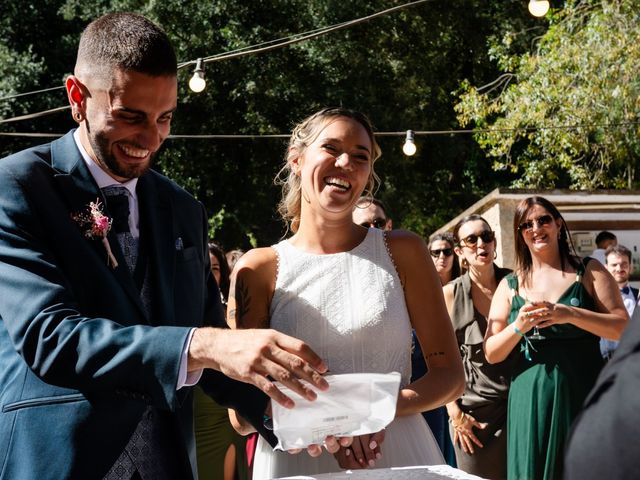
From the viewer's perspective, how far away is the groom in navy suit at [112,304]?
5.63 ft

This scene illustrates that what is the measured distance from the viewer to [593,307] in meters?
4.75

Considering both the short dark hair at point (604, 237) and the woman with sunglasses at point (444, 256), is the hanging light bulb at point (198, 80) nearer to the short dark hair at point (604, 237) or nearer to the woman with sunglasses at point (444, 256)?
the woman with sunglasses at point (444, 256)

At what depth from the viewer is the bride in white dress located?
2789mm

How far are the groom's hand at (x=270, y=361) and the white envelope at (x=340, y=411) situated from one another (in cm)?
8

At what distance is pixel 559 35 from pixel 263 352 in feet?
51.0

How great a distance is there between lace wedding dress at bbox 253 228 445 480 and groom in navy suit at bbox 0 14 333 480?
67 cm

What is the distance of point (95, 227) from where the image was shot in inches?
76.7

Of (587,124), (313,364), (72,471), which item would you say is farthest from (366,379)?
(587,124)

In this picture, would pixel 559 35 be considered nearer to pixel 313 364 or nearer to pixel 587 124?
pixel 587 124

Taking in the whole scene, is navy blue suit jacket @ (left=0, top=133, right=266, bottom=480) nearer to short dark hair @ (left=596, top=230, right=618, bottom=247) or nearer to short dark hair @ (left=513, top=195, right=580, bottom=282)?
short dark hair @ (left=513, top=195, right=580, bottom=282)

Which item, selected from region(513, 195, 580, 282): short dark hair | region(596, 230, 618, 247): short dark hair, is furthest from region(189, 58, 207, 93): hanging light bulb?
region(513, 195, 580, 282): short dark hair

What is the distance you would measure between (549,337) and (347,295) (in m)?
2.21

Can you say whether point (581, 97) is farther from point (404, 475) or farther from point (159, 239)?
point (404, 475)

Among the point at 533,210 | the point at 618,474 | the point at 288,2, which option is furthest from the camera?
the point at 288,2
